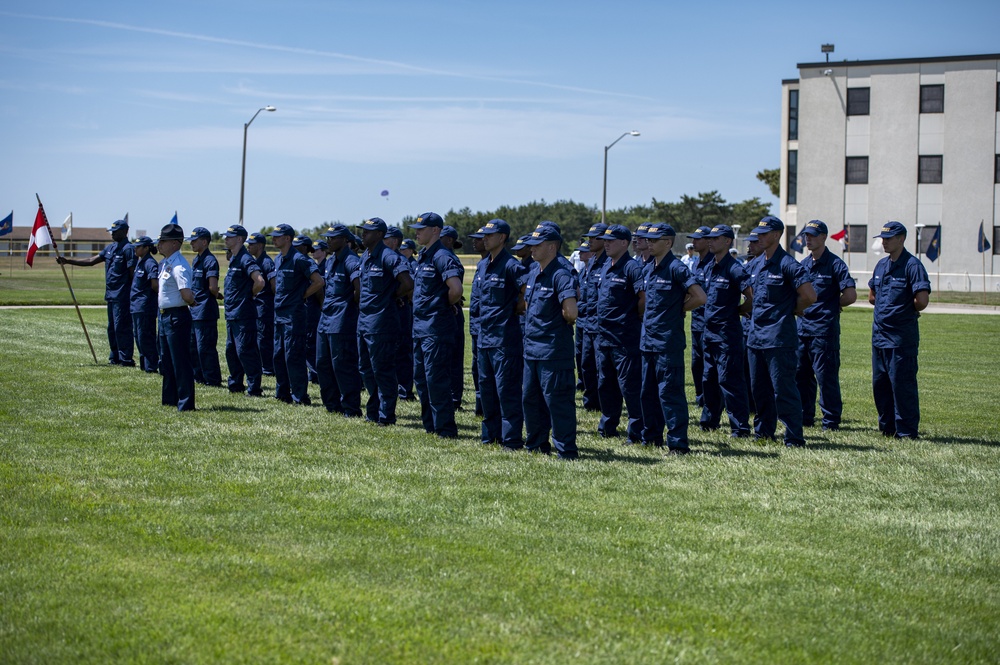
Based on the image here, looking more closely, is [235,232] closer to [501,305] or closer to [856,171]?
[501,305]

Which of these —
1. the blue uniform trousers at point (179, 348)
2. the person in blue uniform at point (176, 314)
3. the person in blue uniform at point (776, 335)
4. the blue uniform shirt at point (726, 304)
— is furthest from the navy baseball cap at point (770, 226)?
the blue uniform trousers at point (179, 348)

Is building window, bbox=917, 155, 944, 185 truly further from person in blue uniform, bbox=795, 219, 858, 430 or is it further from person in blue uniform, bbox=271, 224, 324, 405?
person in blue uniform, bbox=271, 224, 324, 405

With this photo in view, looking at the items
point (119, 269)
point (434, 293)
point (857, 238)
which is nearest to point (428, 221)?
point (434, 293)

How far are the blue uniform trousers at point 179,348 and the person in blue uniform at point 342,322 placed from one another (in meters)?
1.52

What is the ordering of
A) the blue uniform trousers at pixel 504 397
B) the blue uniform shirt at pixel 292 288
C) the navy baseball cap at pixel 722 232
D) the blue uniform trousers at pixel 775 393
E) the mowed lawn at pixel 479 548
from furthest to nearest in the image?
1. the blue uniform shirt at pixel 292 288
2. the navy baseball cap at pixel 722 232
3. the blue uniform trousers at pixel 775 393
4. the blue uniform trousers at pixel 504 397
5. the mowed lawn at pixel 479 548

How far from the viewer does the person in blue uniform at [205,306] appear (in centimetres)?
1459

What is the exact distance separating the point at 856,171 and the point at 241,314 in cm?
4600

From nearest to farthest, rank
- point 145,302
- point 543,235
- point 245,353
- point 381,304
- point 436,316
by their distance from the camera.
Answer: point 543,235 → point 436,316 → point 381,304 → point 245,353 → point 145,302

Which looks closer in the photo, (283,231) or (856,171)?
Answer: (283,231)

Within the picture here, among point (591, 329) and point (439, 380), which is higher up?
point (591, 329)

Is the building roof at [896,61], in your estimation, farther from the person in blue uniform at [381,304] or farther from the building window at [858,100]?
the person in blue uniform at [381,304]

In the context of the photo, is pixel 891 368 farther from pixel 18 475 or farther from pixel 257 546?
pixel 18 475

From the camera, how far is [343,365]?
1242 centimetres

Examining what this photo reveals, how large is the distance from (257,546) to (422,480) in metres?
2.20
